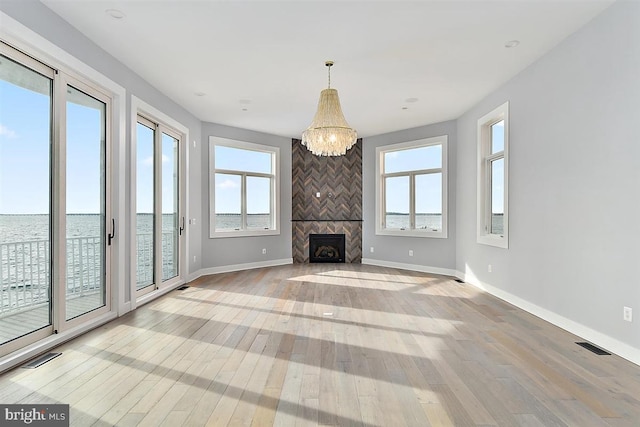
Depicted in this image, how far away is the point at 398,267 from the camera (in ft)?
24.7

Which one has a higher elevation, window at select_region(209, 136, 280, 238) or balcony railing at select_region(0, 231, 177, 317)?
window at select_region(209, 136, 280, 238)

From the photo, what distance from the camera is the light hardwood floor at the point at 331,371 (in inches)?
81.0

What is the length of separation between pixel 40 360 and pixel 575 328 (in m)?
4.68

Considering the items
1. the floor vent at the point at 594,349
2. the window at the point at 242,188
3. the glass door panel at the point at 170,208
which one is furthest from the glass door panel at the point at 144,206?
the floor vent at the point at 594,349

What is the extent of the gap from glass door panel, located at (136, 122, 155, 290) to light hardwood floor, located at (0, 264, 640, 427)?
70cm

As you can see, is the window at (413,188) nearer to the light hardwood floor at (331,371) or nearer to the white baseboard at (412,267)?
the white baseboard at (412,267)

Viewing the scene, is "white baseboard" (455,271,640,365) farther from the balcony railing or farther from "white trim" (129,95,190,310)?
the balcony railing

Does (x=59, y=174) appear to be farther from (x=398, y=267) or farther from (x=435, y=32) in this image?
(x=398, y=267)

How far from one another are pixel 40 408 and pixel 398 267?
6.34 m

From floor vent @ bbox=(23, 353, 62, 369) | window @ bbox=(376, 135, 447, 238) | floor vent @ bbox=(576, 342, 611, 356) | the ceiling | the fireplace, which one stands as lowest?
floor vent @ bbox=(576, 342, 611, 356)

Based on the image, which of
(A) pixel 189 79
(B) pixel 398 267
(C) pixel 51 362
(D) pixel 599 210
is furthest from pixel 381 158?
(C) pixel 51 362

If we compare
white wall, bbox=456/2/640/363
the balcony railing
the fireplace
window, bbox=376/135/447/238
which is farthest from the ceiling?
the fireplace

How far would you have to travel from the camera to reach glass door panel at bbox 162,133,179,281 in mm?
5352

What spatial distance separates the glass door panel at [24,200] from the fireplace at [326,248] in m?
5.64
